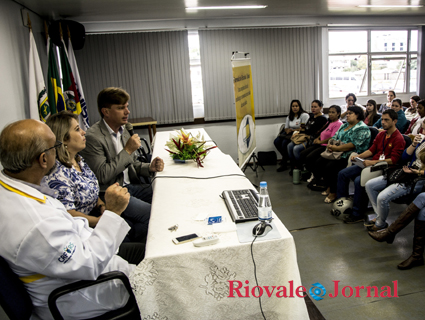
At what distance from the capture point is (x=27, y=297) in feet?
3.89

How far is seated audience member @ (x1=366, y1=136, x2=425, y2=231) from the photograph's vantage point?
114 inches

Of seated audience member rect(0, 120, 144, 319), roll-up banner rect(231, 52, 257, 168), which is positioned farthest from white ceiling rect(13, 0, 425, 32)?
seated audience member rect(0, 120, 144, 319)

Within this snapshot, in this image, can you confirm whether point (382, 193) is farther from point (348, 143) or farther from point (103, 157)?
point (103, 157)

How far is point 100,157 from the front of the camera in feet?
7.70

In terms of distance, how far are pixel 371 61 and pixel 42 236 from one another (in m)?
7.63

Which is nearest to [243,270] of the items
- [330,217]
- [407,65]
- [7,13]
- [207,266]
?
[207,266]

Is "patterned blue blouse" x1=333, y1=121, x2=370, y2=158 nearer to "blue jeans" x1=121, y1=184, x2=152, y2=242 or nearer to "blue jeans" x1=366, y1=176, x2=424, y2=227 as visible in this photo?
"blue jeans" x1=366, y1=176, x2=424, y2=227

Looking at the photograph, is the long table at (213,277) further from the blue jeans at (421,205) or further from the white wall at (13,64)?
the white wall at (13,64)

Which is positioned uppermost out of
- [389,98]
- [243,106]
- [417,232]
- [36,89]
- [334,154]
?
[36,89]

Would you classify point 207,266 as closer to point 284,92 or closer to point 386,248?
point 386,248

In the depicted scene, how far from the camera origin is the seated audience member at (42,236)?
1.08m

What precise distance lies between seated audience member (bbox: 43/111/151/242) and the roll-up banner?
1736 mm

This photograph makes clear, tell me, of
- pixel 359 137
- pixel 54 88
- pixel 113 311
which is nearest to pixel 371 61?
pixel 359 137

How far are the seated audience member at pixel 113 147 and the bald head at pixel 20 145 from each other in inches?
43.9
